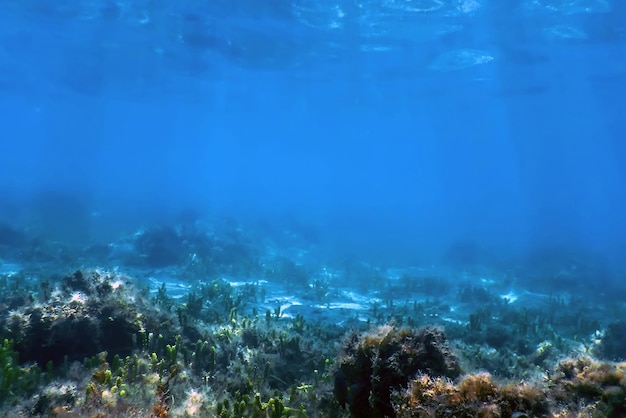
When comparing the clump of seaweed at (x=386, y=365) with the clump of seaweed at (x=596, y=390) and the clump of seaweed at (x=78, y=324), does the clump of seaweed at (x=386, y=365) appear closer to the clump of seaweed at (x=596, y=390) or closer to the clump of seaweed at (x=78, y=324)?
the clump of seaweed at (x=596, y=390)

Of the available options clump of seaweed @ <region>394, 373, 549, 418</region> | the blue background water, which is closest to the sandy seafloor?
clump of seaweed @ <region>394, 373, 549, 418</region>

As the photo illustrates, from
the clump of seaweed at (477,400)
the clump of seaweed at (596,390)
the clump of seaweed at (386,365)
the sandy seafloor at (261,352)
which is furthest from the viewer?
the clump of seaweed at (386,365)

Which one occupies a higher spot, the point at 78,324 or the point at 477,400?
the point at 477,400

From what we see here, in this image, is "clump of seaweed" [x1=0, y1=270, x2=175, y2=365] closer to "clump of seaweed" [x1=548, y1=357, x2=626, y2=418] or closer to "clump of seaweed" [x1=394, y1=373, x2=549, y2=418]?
"clump of seaweed" [x1=394, y1=373, x2=549, y2=418]

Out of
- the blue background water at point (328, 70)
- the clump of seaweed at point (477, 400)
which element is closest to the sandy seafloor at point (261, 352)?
the clump of seaweed at point (477, 400)

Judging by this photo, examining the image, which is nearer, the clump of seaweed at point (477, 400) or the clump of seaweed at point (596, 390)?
the clump of seaweed at point (477, 400)

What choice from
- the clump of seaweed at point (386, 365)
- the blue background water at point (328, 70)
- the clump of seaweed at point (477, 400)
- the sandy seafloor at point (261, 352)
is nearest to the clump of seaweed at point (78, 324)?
the sandy seafloor at point (261, 352)

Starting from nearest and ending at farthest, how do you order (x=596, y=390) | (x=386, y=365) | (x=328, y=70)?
1. (x=596, y=390)
2. (x=386, y=365)
3. (x=328, y=70)

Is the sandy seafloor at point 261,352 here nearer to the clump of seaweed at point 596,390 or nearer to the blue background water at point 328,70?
the clump of seaweed at point 596,390

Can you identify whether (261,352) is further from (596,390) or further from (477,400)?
(596,390)

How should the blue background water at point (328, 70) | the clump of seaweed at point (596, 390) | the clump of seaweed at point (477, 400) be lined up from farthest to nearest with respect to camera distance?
the blue background water at point (328, 70) < the clump of seaweed at point (596, 390) < the clump of seaweed at point (477, 400)

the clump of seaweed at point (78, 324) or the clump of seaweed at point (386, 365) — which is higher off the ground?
the clump of seaweed at point (386, 365)

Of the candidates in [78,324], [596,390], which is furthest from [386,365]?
[78,324]

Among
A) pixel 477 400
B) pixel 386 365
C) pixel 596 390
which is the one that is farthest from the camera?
pixel 386 365
